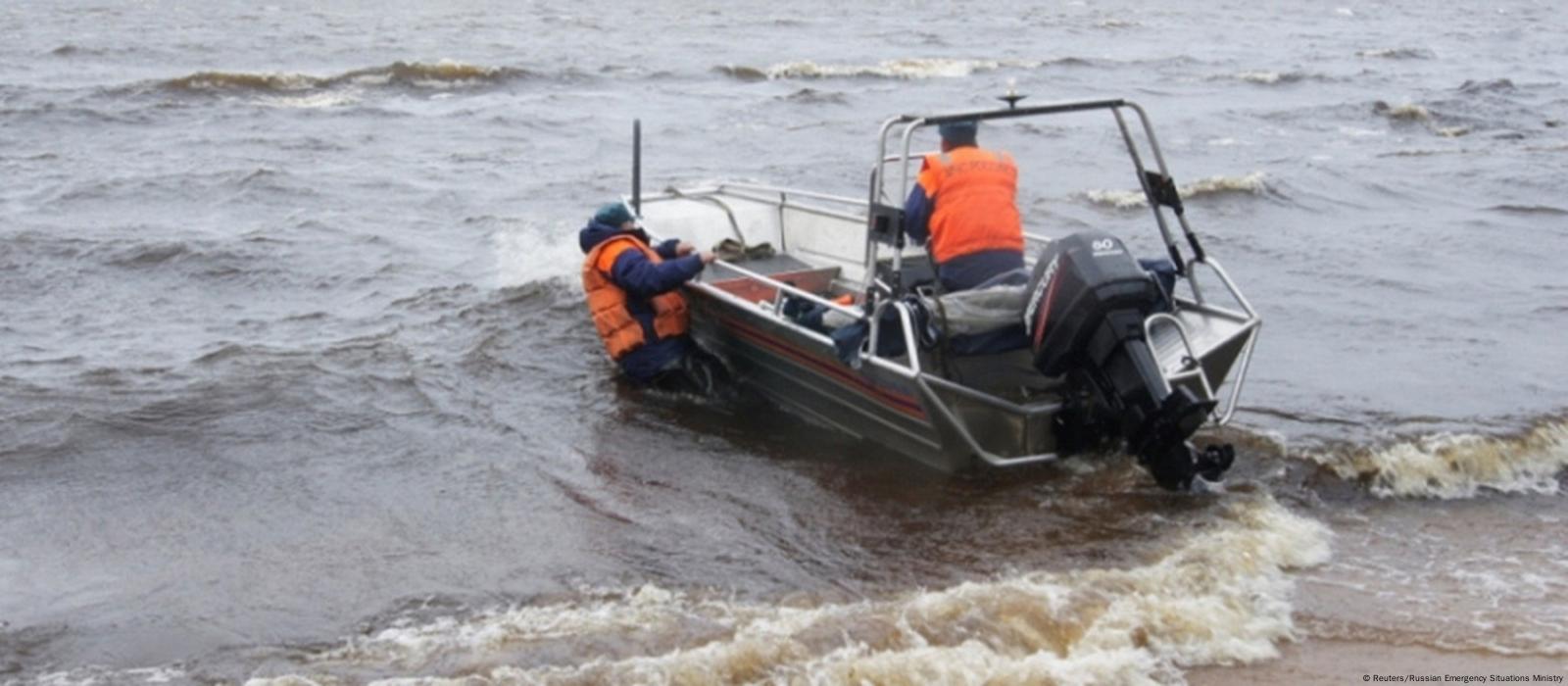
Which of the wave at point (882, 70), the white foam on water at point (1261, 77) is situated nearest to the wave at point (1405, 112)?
the white foam on water at point (1261, 77)

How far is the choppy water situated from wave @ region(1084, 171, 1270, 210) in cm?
6

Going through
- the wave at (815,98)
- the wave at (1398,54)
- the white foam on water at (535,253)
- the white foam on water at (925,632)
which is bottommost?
the wave at (815,98)

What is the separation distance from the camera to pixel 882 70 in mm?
28406

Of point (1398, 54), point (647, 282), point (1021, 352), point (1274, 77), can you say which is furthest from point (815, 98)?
point (1021, 352)

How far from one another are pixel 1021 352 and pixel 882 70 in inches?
853

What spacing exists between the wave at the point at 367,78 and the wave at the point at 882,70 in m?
3.80

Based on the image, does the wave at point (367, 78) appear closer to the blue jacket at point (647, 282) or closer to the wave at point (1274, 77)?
the wave at point (1274, 77)

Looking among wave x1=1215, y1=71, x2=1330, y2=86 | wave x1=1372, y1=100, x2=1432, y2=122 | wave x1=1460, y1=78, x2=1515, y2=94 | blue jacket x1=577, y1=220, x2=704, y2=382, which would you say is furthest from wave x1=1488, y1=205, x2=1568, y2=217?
wave x1=1215, y1=71, x2=1330, y2=86

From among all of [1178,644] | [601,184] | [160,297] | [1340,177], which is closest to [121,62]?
[601,184]

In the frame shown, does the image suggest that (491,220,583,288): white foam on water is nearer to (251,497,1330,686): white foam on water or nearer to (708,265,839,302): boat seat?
(708,265,839,302): boat seat

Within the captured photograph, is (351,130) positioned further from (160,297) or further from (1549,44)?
(1549,44)

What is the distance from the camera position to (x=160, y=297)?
11.7m

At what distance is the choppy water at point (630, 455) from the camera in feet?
19.6

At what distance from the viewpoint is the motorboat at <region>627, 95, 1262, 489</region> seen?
21.3 ft
